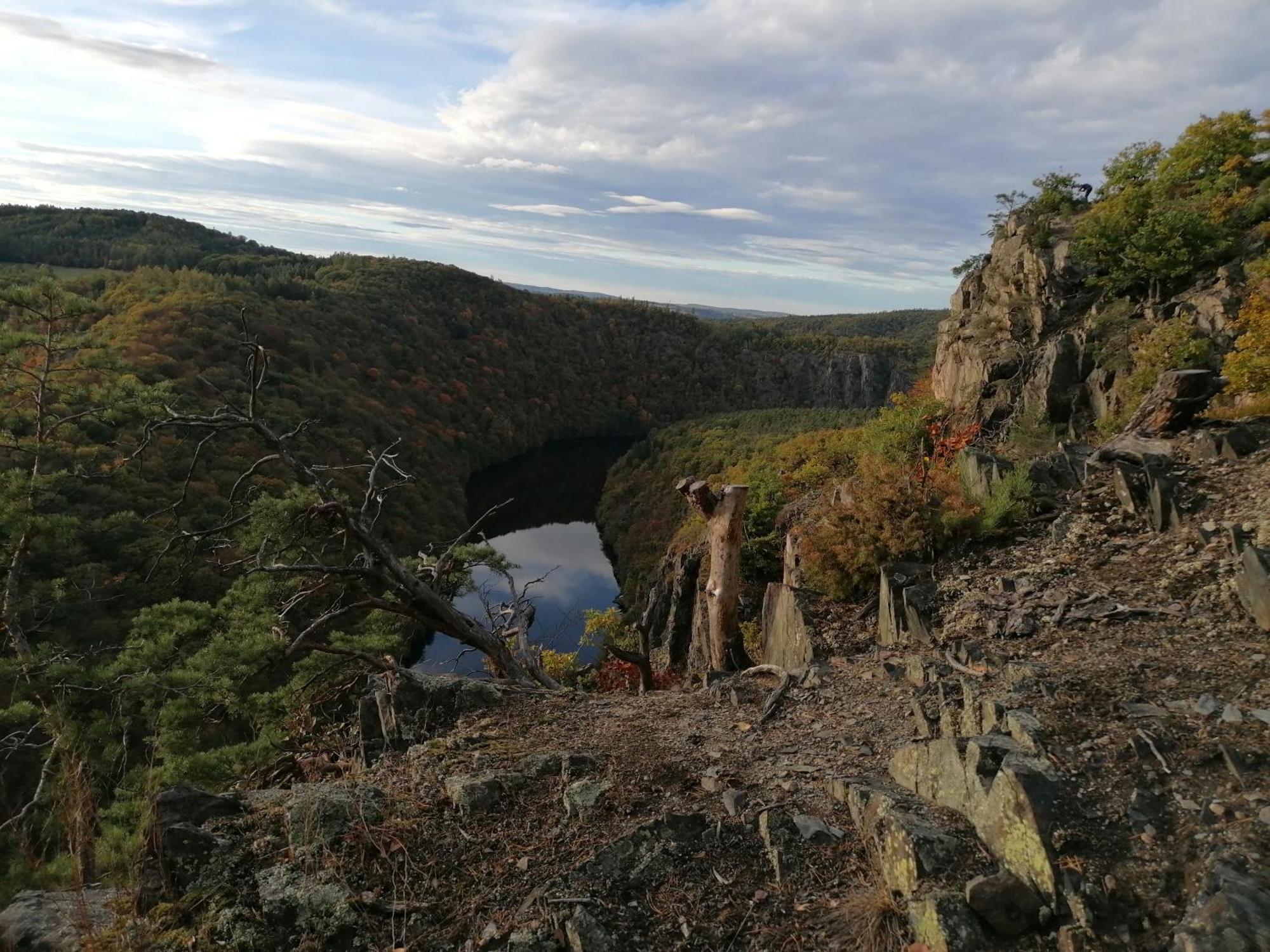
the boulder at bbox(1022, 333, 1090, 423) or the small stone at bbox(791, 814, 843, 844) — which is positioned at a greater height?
the boulder at bbox(1022, 333, 1090, 423)

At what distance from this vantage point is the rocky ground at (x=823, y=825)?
3066 mm

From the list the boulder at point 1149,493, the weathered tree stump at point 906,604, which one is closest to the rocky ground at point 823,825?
the boulder at point 1149,493

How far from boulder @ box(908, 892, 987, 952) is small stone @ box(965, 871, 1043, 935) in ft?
0.19

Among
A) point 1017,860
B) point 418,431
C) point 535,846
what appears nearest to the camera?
point 1017,860

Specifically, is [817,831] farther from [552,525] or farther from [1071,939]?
[552,525]

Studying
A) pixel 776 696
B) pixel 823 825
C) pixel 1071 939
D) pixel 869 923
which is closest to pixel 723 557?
pixel 776 696

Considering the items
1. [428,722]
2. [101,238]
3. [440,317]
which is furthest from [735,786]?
[101,238]

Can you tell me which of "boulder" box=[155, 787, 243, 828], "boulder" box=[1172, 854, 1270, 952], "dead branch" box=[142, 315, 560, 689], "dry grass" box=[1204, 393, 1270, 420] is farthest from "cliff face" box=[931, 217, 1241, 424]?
"boulder" box=[155, 787, 243, 828]

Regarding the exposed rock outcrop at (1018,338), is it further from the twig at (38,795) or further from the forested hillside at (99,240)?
the forested hillside at (99,240)

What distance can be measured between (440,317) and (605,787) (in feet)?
299

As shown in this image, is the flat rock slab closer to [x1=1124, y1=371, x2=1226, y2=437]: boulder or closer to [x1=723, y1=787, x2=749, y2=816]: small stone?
[x1=723, y1=787, x2=749, y2=816]: small stone

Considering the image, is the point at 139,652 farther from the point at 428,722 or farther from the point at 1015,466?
the point at 1015,466

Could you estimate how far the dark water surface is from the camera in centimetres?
3603

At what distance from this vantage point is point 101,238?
7650cm
